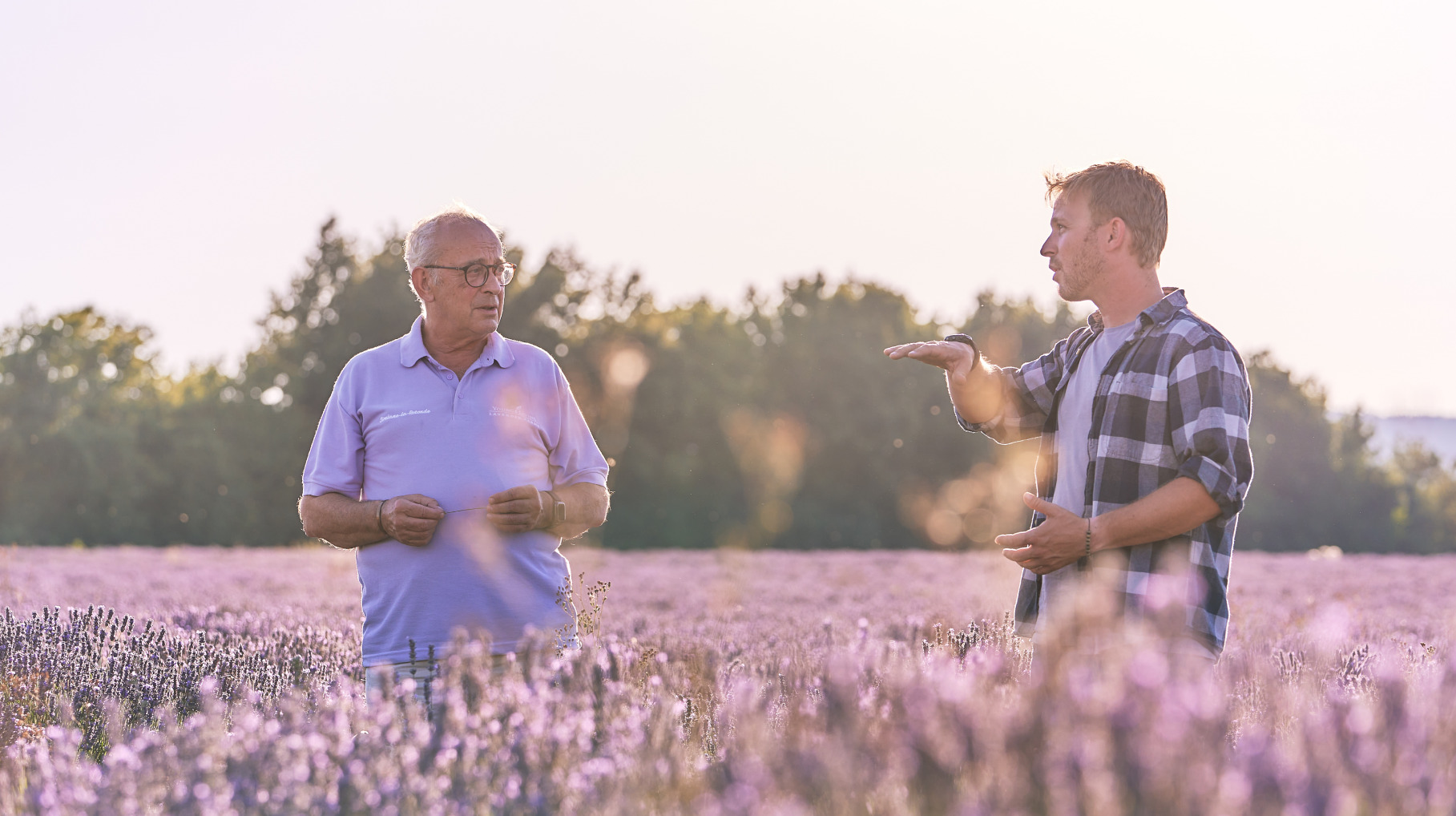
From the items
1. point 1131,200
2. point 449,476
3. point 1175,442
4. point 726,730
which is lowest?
point 726,730

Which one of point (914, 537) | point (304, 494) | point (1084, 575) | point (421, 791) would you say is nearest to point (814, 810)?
point (421, 791)

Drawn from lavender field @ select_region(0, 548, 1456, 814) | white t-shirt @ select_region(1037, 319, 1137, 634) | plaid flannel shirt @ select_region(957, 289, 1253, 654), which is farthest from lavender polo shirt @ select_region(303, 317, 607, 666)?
plaid flannel shirt @ select_region(957, 289, 1253, 654)

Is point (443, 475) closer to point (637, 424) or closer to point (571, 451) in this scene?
point (571, 451)

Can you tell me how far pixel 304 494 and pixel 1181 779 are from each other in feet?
8.97

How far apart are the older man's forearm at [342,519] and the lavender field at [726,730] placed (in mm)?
456

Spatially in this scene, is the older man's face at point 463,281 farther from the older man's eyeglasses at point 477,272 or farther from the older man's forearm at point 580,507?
the older man's forearm at point 580,507

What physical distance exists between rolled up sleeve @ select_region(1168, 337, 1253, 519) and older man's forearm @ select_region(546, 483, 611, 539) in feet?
5.30

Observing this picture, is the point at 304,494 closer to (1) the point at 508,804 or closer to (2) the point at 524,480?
(2) the point at 524,480

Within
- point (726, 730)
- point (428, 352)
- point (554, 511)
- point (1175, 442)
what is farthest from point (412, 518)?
point (1175, 442)

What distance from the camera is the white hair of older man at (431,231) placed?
349 centimetres

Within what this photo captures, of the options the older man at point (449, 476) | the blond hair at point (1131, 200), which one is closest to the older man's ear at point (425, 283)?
the older man at point (449, 476)

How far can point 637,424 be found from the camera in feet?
120

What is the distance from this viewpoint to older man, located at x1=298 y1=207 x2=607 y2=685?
3.37 metres

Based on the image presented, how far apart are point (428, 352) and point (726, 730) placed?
1497 mm
